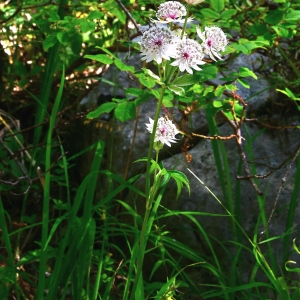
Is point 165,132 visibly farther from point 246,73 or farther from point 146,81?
point 246,73

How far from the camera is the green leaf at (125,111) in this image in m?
1.59

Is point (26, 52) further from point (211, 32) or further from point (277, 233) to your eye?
point (211, 32)

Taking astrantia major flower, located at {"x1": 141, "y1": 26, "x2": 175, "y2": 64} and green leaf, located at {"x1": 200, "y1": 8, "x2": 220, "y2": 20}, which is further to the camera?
green leaf, located at {"x1": 200, "y1": 8, "x2": 220, "y2": 20}

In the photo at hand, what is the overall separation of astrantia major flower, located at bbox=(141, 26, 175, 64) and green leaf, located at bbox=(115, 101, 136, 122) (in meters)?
0.45

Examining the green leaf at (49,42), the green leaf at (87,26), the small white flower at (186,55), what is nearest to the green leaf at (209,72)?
the small white flower at (186,55)

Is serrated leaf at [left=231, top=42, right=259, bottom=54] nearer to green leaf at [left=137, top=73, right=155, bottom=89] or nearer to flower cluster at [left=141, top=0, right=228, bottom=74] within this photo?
green leaf at [left=137, top=73, right=155, bottom=89]

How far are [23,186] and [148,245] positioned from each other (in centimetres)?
73

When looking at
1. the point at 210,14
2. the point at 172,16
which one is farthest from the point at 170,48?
the point at 210,14

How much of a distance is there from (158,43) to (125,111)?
0.49 meters

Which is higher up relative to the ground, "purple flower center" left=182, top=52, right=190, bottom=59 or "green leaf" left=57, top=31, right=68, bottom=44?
"purple flower center" left=182, top=52, right=190, bottom=59

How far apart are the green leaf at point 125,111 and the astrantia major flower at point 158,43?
448mm

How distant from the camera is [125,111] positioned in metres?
1.60

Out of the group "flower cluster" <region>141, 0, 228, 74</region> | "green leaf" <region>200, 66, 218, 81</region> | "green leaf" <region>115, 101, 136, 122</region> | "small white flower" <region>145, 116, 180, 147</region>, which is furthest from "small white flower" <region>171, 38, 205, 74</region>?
"green leaf" <region>115, 101, 136, 122</region>

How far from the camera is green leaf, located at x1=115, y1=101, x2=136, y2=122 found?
62.7 inches
